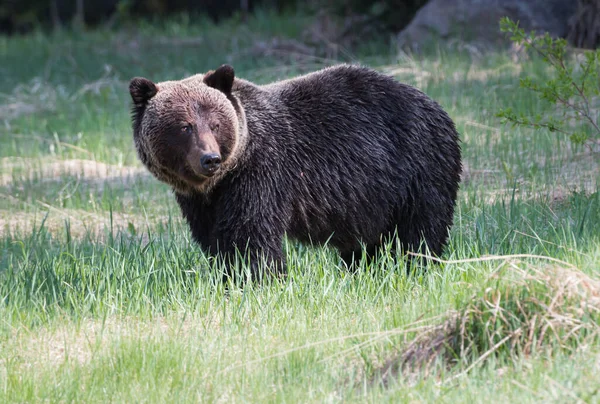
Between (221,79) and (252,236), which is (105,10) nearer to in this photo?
(221,79)

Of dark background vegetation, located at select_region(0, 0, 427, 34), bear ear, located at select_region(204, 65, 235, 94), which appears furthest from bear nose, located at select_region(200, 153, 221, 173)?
dark background vegetation, located at select_region(0, 0, 427, 34)

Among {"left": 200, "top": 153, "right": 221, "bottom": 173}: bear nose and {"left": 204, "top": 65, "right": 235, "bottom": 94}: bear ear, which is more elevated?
{"left": 204, "top": 65, "right": 235, "bottom": 94}: bear ear

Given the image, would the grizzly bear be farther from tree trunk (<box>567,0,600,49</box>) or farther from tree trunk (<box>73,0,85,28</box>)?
tree trunk (<box>73,0,85,28</box>)

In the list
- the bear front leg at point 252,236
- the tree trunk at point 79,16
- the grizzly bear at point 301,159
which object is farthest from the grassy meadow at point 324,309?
the tree trunk at point 79,16

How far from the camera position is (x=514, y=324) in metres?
3.88

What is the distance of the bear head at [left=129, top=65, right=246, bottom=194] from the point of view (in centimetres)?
516

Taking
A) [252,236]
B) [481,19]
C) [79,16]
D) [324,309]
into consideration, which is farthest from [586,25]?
[79,16]

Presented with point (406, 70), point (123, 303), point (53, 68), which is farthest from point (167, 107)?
point (53, 68)

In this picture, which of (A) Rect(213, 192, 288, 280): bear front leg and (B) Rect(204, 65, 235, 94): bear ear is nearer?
(A) Rect(213, 192, 288, 280): bear front leg

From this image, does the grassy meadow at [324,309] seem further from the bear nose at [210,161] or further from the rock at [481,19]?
the rock at [481,19]

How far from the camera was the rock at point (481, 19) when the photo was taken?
12.1 meters

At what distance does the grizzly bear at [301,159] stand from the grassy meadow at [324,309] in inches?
9.2

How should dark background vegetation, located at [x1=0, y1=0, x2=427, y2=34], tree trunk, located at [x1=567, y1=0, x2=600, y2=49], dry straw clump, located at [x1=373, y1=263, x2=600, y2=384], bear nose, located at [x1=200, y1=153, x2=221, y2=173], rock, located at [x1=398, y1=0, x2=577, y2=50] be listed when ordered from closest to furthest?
dry straw clump, located at [x1=373, y1=263, x2=600, y2=384] → bear nose, located at [x1=200, y1=153, x2=221, y2=173] → tree trunk, located at [x1=567, y1=0, x2=600, y2=49] → rock, located at [x1=398, y1=0, x2=577, y2=50] → dark background vegetation, located at [x1=0, y1=0, x2=427, y2=34]

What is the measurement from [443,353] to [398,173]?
6.41 ft
